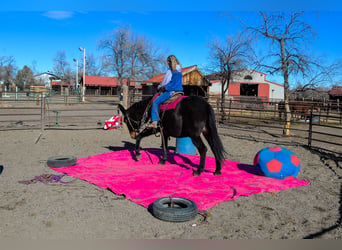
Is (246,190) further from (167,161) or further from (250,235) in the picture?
(167,161)

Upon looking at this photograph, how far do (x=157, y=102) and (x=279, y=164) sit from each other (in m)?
2.56

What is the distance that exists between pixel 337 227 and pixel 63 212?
326 cm

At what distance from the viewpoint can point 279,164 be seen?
4.96 m

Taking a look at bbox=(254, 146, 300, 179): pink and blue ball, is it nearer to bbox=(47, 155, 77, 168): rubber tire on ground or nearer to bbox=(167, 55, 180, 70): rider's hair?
bbox=(167, 55, 180, 70): rider's hair

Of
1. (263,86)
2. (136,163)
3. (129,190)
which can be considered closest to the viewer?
(129,190)

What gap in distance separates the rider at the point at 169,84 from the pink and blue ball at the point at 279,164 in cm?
212

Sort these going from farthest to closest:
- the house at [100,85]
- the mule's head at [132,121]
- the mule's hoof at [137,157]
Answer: the house at [100,85]
the mule's head at [132,121]
the mule's hoof at [137,157]

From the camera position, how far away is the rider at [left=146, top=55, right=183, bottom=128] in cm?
555

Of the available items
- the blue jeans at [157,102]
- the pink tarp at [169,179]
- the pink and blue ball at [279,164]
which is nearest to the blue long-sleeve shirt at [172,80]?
the blue jeans at [157,102]

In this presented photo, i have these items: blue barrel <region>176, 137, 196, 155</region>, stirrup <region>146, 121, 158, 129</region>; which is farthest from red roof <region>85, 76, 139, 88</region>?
stirrup <region>146, 121, 158, 129</region>

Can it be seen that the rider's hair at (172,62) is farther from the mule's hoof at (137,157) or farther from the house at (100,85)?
the house at (100,85)

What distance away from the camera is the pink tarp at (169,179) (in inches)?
165

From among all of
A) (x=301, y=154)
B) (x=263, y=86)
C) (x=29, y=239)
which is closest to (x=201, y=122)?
(x=29, y=239)

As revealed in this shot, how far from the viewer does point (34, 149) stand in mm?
A: 7504
